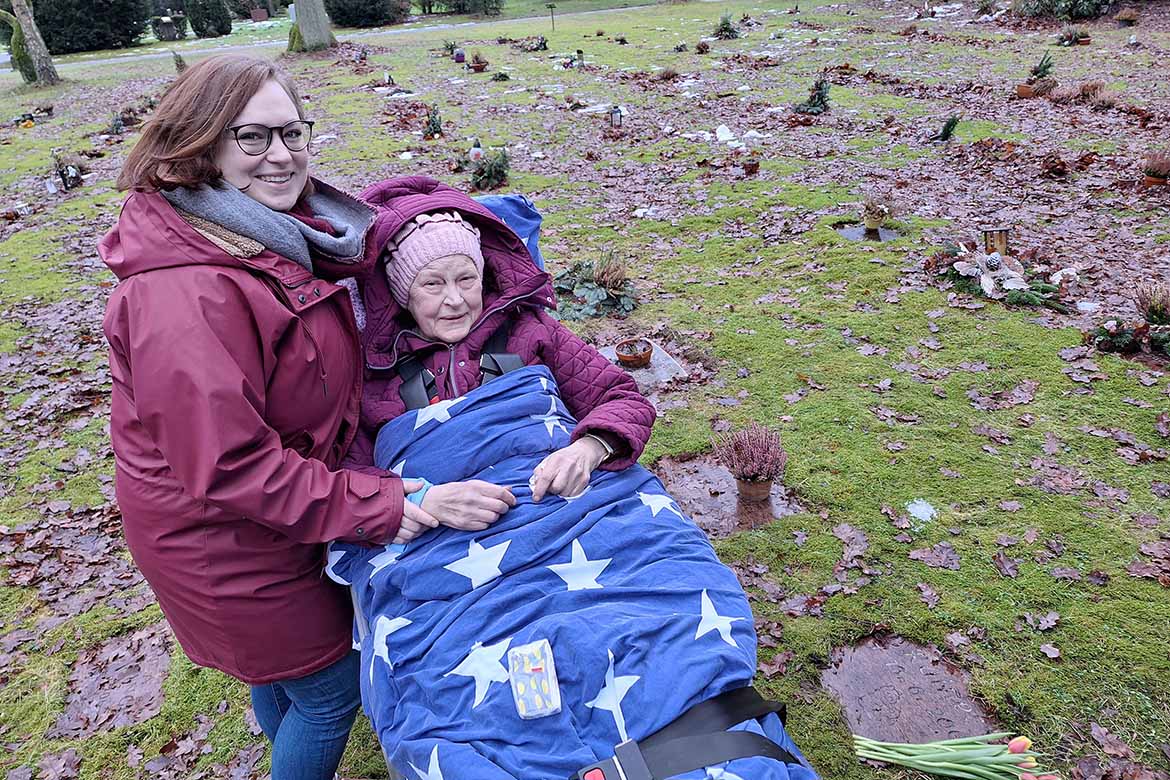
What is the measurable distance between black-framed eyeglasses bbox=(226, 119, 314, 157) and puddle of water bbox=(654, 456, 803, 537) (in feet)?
9.24

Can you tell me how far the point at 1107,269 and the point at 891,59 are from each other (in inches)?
408

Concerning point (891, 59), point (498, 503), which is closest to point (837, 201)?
point (498, 503)

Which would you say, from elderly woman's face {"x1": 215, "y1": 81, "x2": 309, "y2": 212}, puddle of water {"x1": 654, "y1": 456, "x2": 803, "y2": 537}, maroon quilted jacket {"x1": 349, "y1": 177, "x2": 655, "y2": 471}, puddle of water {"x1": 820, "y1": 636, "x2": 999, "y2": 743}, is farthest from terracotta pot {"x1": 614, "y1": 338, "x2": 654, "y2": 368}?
elderly woman's face {"x1": 215, "y1": 81, "x2": 309, "y2": 212}

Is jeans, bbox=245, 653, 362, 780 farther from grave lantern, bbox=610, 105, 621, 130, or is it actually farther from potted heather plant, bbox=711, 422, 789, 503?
grave lantern, bbox=610, 105, 621, 130

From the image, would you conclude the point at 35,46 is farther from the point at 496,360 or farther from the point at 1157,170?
the point at 1157,170

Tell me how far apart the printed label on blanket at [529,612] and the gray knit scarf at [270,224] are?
539 millimetres

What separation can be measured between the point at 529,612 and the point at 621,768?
415 millimetres

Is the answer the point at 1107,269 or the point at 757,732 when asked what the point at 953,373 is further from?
the point at 757,732

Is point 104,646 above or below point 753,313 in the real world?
below

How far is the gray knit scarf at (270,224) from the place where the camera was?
5.66ft

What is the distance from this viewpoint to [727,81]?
538 inches

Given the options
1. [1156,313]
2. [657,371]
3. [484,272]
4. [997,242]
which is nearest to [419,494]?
[484,272]

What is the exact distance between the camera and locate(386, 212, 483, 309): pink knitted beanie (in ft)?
7.47

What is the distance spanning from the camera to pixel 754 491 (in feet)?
12.8
